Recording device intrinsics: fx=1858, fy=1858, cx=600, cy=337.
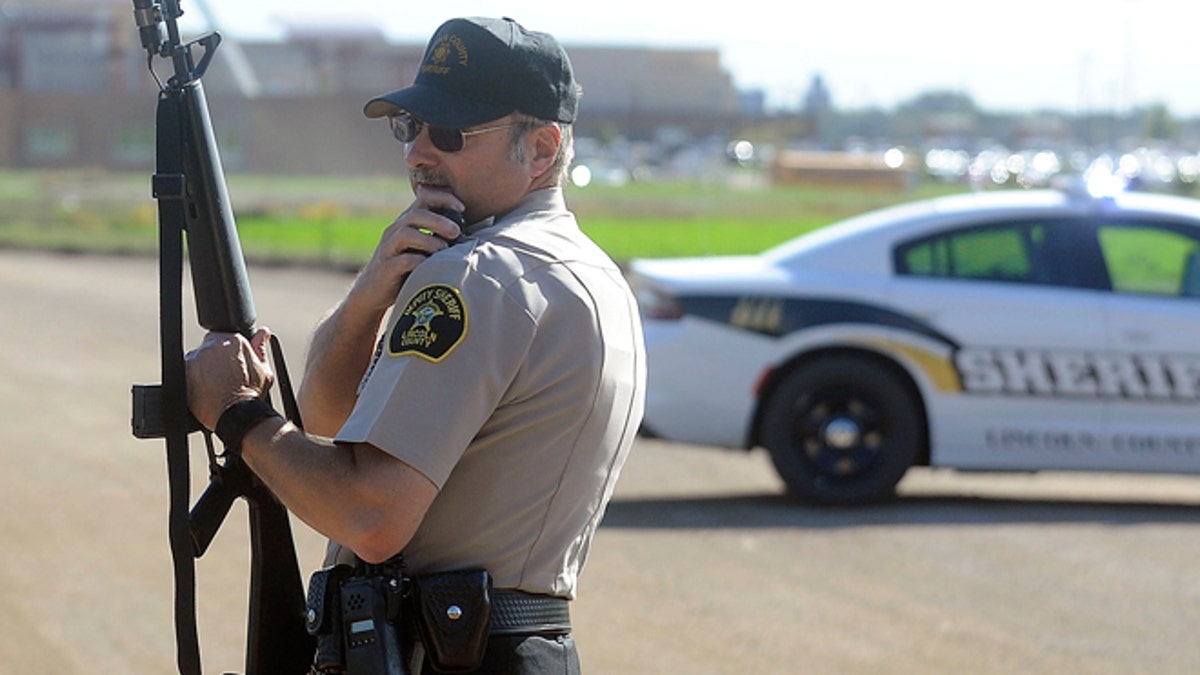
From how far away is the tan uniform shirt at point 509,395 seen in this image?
2.71 m

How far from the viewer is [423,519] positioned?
9.30ft

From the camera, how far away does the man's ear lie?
296 centimetres

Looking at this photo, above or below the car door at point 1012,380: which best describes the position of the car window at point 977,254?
above

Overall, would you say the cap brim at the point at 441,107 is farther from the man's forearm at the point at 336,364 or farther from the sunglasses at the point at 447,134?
the man's forearm at the point at 336,364

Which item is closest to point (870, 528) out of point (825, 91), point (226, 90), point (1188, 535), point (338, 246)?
point (1188, 535)

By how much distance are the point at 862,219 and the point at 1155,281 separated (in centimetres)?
159

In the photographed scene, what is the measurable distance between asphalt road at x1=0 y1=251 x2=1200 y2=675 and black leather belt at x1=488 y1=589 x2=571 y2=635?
11.3ft

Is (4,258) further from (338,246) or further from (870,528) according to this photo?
(870,528)

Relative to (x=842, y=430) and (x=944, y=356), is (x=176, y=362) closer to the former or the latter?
(x=842, y=430)

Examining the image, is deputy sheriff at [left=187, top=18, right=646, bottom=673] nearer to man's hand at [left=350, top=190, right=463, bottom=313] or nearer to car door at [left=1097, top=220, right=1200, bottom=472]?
man's hand at [left=350, top=190, right=463, bottom=313]

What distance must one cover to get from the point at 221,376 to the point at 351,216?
4878 cm

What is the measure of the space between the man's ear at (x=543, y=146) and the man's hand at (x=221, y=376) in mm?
551

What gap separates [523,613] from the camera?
288 centimetres

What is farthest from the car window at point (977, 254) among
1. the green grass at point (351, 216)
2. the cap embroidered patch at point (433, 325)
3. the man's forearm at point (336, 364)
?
the green grass at point (351, 216)
